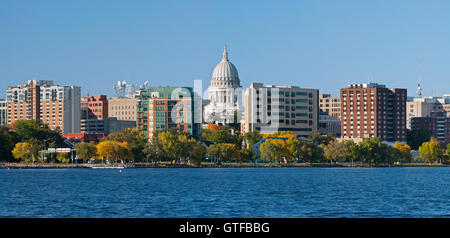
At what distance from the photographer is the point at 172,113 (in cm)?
18288

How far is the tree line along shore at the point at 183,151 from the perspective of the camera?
487 feet

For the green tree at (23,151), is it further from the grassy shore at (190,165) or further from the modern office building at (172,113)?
the modern office building at (172,113)

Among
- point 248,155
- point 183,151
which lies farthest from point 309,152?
point 183,151

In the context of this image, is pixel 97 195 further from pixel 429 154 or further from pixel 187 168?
pixel 429 154

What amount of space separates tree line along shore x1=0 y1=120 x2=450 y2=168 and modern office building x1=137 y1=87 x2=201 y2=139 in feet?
24.0

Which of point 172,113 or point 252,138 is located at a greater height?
point 172,113

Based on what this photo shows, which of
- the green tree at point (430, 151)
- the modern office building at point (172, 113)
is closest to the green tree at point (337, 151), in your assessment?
the green tree at point (430, 151)

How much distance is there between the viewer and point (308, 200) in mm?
53750

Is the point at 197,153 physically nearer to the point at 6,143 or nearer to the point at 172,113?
the point at 172,113

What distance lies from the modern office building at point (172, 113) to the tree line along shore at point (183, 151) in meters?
7.30

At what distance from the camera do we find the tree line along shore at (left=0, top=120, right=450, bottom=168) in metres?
148

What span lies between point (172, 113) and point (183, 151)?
35787 millimetres

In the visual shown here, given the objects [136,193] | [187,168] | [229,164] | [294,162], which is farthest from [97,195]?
[294,162]
